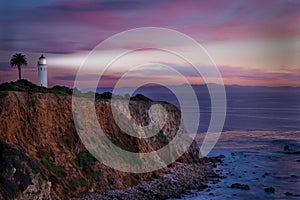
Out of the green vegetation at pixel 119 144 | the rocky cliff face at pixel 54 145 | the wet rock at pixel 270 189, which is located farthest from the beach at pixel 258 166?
the green vegetation at pixel 119 144

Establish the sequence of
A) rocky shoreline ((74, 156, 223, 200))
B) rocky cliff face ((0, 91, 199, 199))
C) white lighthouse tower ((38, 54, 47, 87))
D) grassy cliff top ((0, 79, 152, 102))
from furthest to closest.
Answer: white lighthouse tower ((38, 54, 47, 87)), grassy cliff top ((0, 79, 152, 102)), rocky shoreline ((74, 156, 223, 200)), rocky cliff face ((0, 91, 199, 199))

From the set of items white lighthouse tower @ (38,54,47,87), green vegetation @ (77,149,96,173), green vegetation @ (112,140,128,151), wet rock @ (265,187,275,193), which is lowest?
wet rock @ (265,187,275,193)

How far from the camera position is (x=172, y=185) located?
A: 141ft

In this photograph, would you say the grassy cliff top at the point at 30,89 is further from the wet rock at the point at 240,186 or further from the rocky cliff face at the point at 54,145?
the wet rock at the point at 240,186

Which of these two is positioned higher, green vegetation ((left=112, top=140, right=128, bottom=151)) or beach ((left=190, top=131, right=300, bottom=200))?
green vegetation ((left=112, top=140, right=128, bottom=151))

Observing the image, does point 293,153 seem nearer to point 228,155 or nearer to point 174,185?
point 228,155

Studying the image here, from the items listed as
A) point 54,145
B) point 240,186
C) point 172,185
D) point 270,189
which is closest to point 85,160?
point 54,145

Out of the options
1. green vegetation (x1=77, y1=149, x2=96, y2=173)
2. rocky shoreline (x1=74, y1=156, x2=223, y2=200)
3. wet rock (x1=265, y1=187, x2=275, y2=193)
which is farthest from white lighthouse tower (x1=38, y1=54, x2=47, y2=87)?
wet rock (x1=265, y1=187, x2=275, y2=193)

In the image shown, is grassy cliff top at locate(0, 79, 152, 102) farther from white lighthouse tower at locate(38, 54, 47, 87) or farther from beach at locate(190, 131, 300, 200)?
beach at locate(190, 131, 300, 200)

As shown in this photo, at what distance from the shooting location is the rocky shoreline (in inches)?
1476

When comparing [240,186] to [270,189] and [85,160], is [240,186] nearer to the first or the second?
[270,189]

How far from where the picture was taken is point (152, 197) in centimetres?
3800

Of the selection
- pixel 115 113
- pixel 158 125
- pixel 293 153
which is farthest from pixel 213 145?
pixel 115 113

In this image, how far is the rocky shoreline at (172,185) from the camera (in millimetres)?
37487
